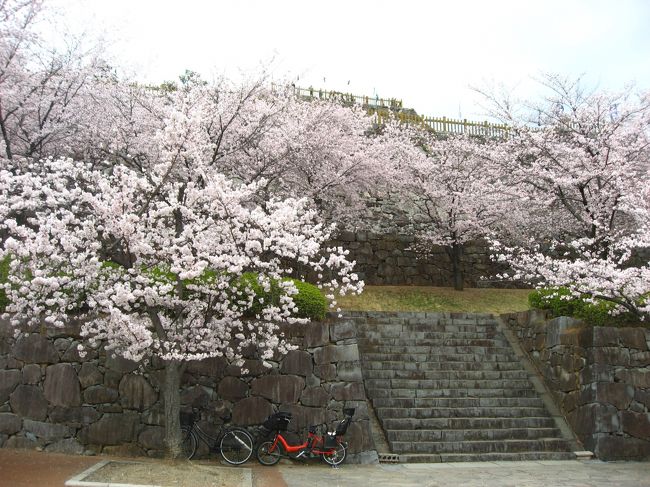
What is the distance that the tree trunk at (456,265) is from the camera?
17219 mm

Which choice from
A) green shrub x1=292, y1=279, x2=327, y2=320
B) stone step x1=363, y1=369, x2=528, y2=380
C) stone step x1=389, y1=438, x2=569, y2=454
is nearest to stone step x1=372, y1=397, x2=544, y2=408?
stone step x1=363, y1=369, x2=528, y2=380

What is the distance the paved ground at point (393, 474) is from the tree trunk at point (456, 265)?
27.5ft

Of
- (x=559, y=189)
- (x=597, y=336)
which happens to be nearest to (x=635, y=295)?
(x=597, y=336)

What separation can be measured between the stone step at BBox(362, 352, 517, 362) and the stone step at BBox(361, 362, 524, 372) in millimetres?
104

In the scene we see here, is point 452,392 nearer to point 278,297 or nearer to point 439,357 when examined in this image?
point 439,357

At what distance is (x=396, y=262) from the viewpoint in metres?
17.8

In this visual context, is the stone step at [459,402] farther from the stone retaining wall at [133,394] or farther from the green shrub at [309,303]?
the green shrub at [309,303]

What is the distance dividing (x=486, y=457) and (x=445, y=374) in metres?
2.12

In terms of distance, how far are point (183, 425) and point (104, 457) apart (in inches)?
54.1

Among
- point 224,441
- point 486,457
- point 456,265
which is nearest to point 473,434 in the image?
point 486,457

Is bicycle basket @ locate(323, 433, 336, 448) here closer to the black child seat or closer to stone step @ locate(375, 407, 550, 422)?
Answer: the black child seat

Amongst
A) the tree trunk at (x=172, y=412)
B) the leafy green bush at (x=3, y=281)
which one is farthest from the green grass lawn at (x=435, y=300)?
the leafy green bush at (x=3, y=281)

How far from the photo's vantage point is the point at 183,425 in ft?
27.3

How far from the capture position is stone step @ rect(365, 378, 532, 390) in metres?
10.7
